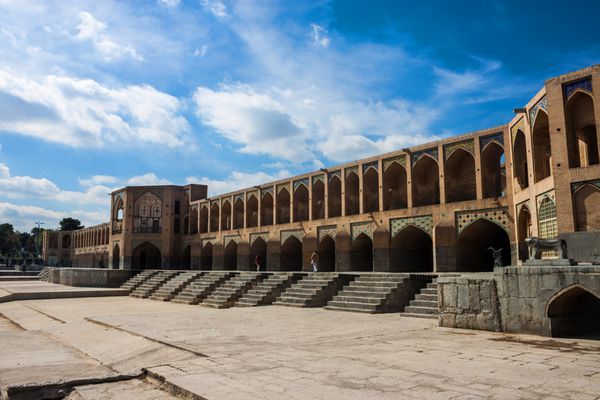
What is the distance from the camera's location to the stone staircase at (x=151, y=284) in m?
22.0

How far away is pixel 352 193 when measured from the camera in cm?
2408

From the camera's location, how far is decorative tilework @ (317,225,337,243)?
22.9m

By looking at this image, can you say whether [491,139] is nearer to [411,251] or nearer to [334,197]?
[411,251]

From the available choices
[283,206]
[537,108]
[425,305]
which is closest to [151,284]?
[283,206]

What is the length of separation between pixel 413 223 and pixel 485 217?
10.0ft

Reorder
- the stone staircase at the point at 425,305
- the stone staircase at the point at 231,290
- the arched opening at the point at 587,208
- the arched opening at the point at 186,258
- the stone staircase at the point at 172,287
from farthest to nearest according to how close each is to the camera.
Result: the arched opening at the point at 186,258, the stone staircase at the point at 172,287, the stone staircase at the point at 231,290, the arched opening at the point at 587,208, the stone staircase at the point at 425,305

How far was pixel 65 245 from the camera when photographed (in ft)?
197

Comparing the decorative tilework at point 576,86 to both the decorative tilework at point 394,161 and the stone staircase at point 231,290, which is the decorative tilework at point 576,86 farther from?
the stone staircase at point 231,290

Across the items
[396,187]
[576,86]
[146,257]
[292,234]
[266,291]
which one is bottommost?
[266,291]

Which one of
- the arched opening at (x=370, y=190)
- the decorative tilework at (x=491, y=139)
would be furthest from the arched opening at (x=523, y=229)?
the arched opening at (x=370, y=190)

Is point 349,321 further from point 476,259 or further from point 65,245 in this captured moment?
point 65,245

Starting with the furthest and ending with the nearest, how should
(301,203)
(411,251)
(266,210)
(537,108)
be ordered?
(266,210) < (301,203) < (411,251) < (537,108)

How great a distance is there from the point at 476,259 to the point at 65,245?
5497 centimetres

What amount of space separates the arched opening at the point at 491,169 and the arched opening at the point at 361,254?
238 inches
